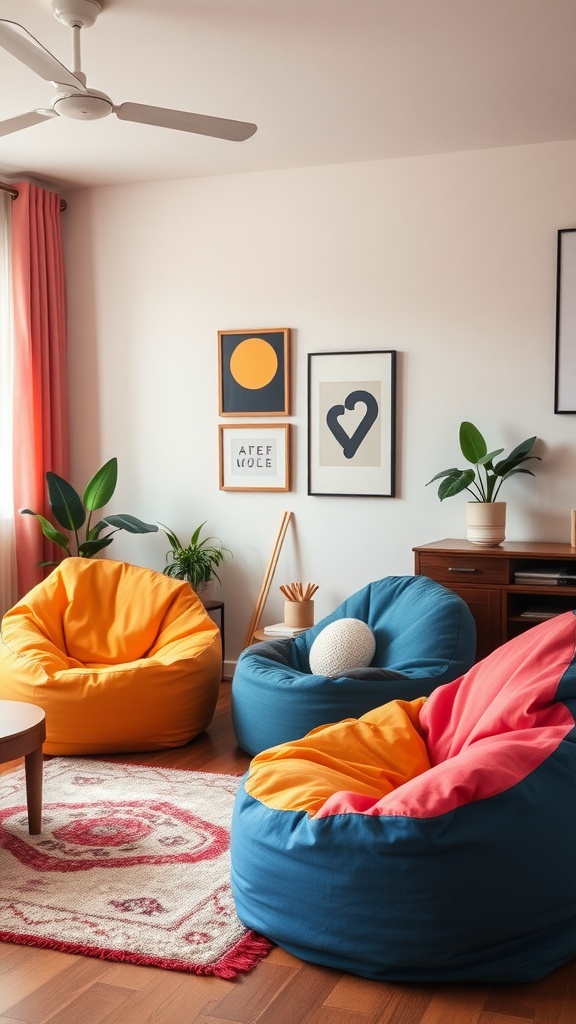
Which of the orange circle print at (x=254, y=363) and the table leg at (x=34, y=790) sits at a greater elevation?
the orange circle print at (x=254, y=363)

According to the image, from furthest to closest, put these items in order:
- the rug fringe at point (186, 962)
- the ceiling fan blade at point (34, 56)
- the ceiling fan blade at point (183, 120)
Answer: the ceiling fan blade at point (183, 120) → the ceiling fan blade at point (34, 56) → the rug fringe at point (186, 962)

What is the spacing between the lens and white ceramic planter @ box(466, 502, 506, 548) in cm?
445

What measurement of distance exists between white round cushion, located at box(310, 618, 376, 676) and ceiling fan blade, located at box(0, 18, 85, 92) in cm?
217

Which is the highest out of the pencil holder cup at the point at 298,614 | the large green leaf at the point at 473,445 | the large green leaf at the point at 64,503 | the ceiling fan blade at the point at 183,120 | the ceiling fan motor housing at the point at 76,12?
the ceiling fan motor housing at the point at 76,12

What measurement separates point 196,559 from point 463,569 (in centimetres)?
152

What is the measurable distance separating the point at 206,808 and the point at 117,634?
4.48 ft

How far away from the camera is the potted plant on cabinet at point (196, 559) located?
521 centimetres

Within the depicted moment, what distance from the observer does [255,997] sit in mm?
2168

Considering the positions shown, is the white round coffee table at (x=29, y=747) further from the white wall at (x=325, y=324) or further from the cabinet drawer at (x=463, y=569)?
the white wall at (x=325, y=324)

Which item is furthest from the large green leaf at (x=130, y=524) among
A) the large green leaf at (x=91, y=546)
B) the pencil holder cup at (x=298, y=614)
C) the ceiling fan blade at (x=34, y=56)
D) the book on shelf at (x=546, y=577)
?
the ceiling fan blade at (x=34, y=56)

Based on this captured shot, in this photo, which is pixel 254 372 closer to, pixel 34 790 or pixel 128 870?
pixel 34 790

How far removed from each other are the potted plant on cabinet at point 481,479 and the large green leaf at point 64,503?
189 cm

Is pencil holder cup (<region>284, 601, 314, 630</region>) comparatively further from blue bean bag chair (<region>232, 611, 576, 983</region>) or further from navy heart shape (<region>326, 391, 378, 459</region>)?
blue bean bag chair (<region>232, 611, 576, 983</region>)

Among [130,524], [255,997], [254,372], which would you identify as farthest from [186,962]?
[254,372]
